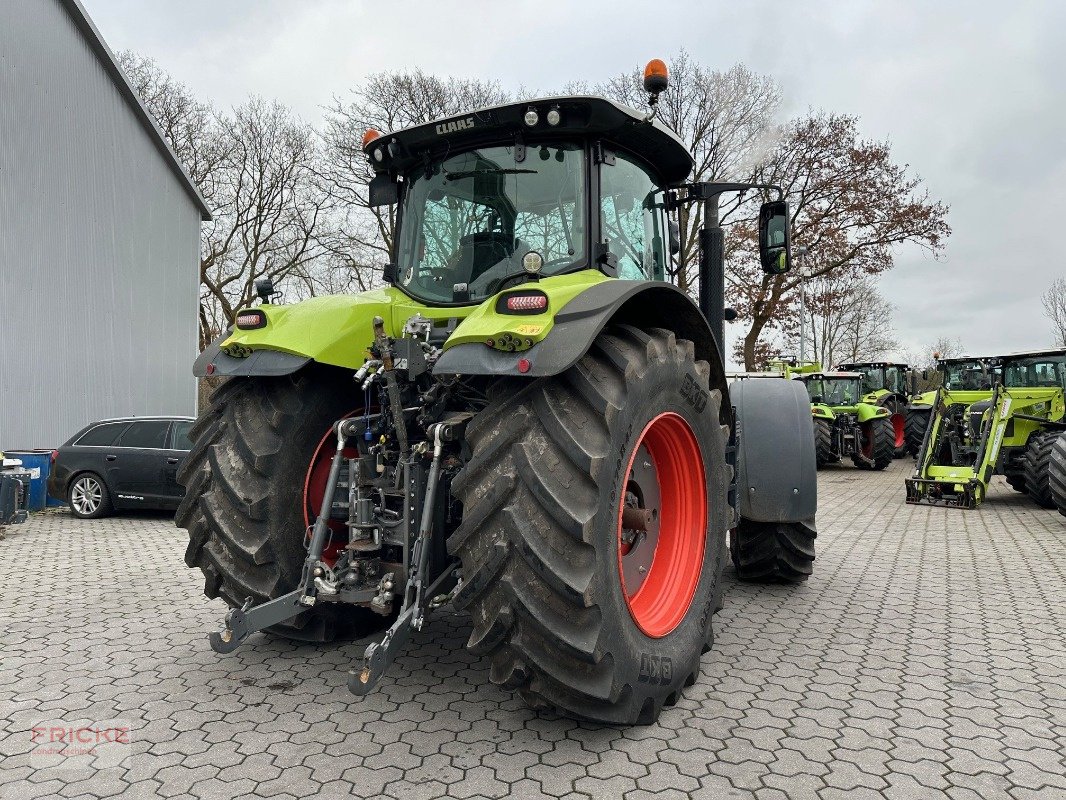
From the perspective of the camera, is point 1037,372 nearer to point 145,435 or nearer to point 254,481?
point 254,481

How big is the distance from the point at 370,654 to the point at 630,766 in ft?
3.49

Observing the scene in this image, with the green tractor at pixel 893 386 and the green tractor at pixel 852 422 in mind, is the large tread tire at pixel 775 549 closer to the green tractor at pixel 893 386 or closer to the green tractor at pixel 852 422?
the green tractor at pixel 852 422

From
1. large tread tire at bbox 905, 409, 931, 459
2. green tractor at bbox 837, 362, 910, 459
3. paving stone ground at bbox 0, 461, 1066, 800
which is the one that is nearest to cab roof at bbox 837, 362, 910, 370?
green tractor at bbox 837, 362, 910, 459

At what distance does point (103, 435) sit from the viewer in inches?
420

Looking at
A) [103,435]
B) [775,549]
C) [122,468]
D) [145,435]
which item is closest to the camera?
[775,549]

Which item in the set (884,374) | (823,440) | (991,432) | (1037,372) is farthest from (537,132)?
(884,374)

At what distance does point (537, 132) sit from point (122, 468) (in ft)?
29.0

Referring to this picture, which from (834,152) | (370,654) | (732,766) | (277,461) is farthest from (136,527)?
(834,152)

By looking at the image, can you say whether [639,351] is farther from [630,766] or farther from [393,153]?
[393,153]

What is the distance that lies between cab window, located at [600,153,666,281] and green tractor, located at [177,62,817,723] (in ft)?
0.06

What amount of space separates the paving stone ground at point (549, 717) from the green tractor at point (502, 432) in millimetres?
275

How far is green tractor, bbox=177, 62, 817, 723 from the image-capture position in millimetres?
2807

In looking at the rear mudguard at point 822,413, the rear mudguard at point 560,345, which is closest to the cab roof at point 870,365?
the rear mudguard at point 822,413

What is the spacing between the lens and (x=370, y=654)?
9.25 ft
